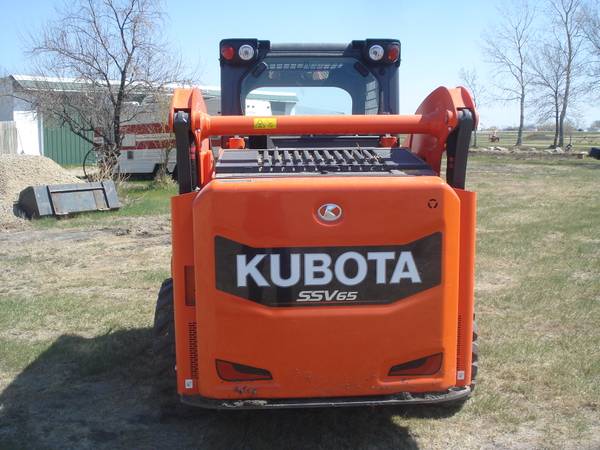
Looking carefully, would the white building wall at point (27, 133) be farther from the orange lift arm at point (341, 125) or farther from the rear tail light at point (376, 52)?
the orange lift arm at point (341, 125)

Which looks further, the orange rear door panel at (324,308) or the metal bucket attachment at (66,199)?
the metal bucket attachment at (66,199)

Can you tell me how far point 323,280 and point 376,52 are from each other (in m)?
2.56

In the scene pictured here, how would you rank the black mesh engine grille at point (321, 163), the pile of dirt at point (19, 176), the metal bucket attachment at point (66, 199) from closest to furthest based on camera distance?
the black mesh engine grille at point (321, 163) < the metal bucket attachment at point (66, 199) < the pile of dirt at point (19, 176)

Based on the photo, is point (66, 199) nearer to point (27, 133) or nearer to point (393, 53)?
point (393, 53)

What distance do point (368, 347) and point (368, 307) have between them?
191mm

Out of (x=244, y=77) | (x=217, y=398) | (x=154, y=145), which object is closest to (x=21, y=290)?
(x=244, y=77)

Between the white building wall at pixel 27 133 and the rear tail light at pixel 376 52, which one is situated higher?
the rear tail light at pixel 376 52

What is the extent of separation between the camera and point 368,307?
10.4 ft

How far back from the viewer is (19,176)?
1344cm

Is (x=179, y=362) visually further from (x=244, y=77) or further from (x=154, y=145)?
(x=154, y=145)

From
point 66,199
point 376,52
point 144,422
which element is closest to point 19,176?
point 66,199

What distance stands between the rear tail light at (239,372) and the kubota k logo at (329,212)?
0.79 meters

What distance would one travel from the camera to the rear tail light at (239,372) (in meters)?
3.20

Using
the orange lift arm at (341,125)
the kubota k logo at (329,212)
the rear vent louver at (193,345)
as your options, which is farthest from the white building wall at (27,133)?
the kubota k logo at (329,212)
